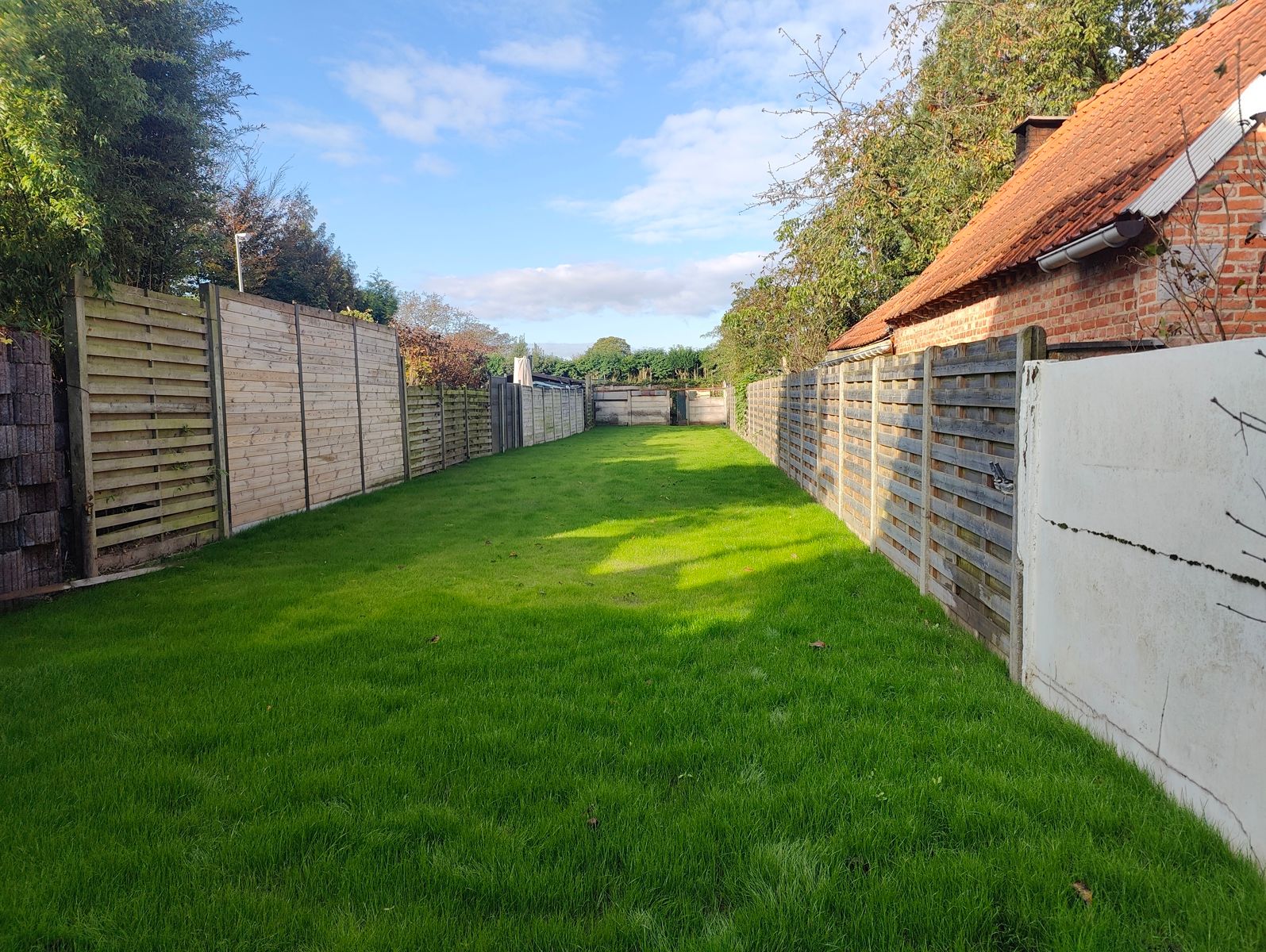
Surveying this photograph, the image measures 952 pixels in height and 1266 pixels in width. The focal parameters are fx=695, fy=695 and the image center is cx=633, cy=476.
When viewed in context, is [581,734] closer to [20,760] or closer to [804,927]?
[804,927]

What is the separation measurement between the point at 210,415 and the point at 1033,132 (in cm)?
1461

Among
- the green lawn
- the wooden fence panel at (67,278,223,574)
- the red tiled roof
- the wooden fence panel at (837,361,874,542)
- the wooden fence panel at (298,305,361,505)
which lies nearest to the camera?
the green lawn

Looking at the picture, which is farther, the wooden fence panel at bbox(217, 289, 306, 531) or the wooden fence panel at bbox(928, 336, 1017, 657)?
the wooden fence panel at bbox(217, 289, 306, 531)

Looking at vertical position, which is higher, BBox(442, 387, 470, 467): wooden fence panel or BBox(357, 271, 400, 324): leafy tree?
BBox(357, 271, 400, 324): leafy tree

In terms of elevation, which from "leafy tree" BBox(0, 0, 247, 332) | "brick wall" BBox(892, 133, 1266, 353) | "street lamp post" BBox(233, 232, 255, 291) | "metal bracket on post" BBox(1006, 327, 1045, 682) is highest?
"street lamp post" BBox(233, 232, 255, 291)

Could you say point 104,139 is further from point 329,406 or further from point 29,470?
point 29,470

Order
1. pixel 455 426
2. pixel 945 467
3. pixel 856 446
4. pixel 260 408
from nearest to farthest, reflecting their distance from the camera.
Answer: pixel 945 467, pixel 856 446, pixel 260 408, pixel 455 426

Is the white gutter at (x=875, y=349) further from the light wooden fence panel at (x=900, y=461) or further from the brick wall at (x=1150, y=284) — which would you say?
the light wooden fence panel at (x=900, y=461)

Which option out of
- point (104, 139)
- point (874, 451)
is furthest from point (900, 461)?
point (104, 139)

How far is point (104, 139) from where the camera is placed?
985 centimetres

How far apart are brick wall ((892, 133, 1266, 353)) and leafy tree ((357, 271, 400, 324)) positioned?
3953 centimetres

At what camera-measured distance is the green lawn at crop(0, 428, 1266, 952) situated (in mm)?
2109

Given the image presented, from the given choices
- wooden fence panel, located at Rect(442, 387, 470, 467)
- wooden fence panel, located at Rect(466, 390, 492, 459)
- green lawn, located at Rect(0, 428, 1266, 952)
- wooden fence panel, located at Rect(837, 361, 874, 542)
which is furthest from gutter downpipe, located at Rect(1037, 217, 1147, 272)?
wooden fence panel, located at Rect(466, 390, 492, 459)

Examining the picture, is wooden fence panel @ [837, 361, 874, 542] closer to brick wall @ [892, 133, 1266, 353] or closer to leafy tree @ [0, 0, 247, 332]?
brick wall @ [892, 133, 1266, 353]
